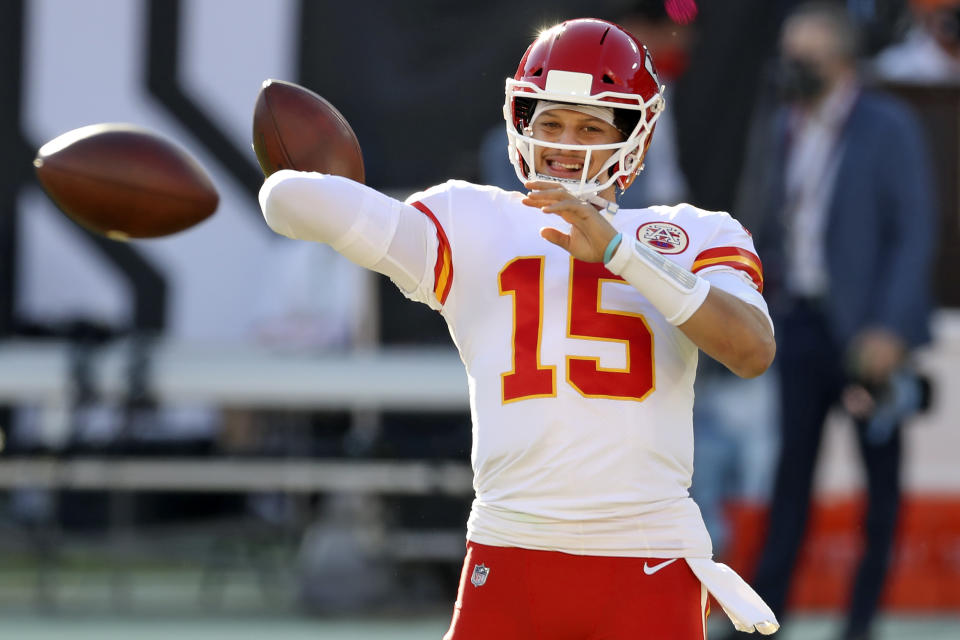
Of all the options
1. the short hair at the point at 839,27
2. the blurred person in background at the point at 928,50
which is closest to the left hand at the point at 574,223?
the short hair at the point at 839,27

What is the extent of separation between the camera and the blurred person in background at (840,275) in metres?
5.20

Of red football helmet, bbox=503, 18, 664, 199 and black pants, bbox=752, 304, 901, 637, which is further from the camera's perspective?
black pants, bbox=752, 304, 901, 637

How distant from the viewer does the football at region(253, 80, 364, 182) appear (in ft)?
9.77

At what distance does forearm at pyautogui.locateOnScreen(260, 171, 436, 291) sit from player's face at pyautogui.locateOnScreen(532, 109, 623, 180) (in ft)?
0.89

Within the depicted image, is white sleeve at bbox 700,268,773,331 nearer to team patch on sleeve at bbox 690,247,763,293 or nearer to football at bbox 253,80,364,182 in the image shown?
team patch on sleeve at bbox 690,247,763,293

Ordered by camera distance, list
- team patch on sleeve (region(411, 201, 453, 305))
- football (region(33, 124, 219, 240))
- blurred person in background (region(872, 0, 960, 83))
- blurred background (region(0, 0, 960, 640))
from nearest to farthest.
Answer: team patch on sleeve (region(411, 201, 453, 305)) → football (region(33, 124, 219, 240)) → blurred background (region(0, 0, 960, 640)) → blurred person in background (region(872, 0, 960, 83))

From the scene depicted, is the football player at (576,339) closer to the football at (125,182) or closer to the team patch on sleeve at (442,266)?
the team patch on sleeve at (442,266)

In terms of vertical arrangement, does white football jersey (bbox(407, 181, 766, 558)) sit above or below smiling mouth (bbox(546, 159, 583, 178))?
below

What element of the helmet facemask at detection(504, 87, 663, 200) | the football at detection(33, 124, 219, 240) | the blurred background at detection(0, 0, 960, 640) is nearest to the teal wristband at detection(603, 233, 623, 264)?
the helmet facemask at detection(504, 87, 663, 200)

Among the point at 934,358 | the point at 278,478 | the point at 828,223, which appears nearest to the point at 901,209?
the point at 828,223

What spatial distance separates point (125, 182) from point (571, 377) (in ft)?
3.55

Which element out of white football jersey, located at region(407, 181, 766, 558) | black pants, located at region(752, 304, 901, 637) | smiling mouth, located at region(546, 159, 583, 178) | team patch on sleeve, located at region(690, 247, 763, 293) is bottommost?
black pants, located at region(752, 304, 901, 637)

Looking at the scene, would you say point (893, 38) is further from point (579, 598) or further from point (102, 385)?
point (579, 598)

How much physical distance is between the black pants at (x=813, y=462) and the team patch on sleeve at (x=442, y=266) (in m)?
2.69
